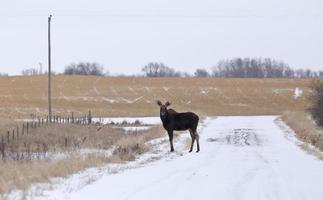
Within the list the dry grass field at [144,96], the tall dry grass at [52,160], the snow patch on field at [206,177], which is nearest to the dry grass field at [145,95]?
the dry grass field at [144,96]

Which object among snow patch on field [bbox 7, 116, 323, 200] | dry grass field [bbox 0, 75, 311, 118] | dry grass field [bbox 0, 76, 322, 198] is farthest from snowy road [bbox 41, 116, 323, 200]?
dry grass field [bbox 0, 75, 311, 118]

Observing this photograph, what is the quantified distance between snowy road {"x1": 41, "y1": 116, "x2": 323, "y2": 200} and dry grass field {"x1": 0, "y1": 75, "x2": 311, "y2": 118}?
162 feet

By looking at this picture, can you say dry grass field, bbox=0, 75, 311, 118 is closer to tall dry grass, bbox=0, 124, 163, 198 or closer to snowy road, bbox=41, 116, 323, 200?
tall dry grass, bbox=0, 124, 163, 198

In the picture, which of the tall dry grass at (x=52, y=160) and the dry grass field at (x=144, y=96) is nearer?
the tall dry grass at (x=52, y=160)

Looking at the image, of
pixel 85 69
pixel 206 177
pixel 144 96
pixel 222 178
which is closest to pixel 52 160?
pixel 206 177

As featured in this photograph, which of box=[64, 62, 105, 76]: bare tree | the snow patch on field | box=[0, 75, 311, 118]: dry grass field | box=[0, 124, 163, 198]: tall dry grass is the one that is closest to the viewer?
the snow patch on field

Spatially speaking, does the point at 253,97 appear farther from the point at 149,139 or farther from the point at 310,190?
A: the point at 310,190

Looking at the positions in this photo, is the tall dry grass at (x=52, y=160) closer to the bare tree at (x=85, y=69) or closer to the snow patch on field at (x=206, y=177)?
the snow patch on field at (x=206, y=177)

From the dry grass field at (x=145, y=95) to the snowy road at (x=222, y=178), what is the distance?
162 ft

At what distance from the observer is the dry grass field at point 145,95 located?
79.2 metres

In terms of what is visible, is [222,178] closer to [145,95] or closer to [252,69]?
[145,95]

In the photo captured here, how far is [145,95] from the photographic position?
92.2 m

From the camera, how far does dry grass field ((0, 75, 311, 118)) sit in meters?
79.2

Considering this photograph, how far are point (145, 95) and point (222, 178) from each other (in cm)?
7572
